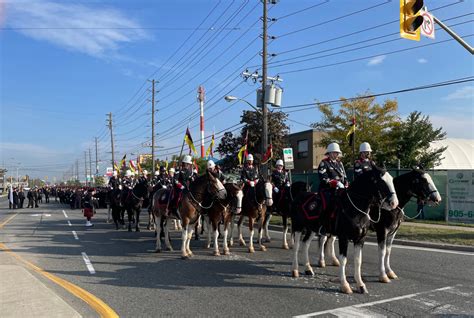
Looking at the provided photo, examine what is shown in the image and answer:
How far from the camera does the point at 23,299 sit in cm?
629

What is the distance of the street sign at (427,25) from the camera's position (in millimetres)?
11336

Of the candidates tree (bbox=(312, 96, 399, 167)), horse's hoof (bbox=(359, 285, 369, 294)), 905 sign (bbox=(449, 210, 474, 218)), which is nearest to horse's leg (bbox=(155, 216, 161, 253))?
horse's hoof (bbox=(359, 285, 369, 294))

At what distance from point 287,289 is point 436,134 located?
3115cm

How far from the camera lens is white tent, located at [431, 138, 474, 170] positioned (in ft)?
146

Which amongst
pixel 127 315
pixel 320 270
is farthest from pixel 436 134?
pixel 127 315

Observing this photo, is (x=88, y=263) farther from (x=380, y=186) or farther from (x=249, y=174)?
(x=380, y=186)

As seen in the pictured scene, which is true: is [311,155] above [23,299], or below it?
above

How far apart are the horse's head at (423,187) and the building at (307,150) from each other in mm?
35284

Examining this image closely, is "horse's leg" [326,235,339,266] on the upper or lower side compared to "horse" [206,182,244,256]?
lower

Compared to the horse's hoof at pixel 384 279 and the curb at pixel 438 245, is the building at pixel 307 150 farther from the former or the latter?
the horse's hoof at pixel 384 279

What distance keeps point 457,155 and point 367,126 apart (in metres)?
21.8

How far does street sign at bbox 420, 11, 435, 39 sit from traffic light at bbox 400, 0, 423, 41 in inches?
26.4

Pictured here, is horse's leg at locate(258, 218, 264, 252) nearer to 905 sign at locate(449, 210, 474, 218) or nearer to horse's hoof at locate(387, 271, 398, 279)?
horse's hoof at locate(387, 271, 398, 279)

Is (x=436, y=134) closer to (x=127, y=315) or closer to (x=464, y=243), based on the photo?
(x=464, y=243)
